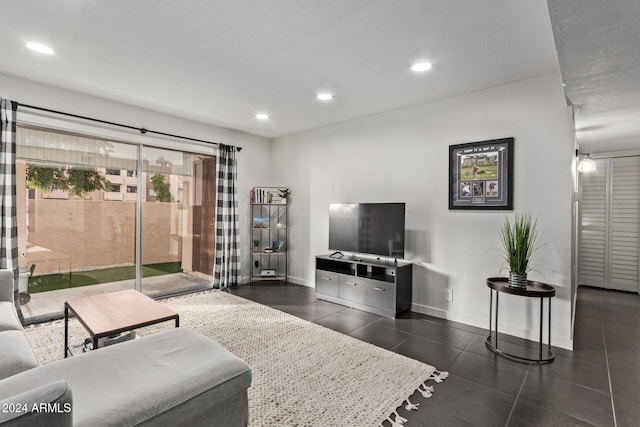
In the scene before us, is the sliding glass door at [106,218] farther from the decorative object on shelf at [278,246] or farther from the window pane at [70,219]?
the decorative object on shelf at [278,246]

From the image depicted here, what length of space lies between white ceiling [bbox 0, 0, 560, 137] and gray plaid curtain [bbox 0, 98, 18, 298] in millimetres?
478

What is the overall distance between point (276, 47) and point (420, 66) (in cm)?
129

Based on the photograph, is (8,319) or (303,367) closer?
(8,319)

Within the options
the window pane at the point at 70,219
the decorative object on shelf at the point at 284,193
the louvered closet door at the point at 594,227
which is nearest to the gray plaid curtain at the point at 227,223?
the decorative object on shelf at the point at 284,193

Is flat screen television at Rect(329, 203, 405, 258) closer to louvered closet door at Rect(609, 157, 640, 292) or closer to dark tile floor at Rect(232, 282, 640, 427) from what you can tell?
dark tile floor at Rect(232, 282, 640, 427)

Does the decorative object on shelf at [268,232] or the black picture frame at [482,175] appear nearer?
the black picture frame at [482,175]

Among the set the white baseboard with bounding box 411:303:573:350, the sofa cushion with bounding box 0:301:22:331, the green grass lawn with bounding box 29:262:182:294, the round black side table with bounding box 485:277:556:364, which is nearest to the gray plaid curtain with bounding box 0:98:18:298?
the green grass lawn with bounding box 29:262:182:294

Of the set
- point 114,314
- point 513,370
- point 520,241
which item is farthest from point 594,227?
point 114,314

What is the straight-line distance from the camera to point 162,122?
14.4ft

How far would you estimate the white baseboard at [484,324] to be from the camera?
2.93 metres

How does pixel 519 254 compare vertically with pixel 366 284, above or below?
above

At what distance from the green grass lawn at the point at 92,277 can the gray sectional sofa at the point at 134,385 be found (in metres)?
2.10

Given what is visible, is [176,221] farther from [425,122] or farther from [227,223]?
[425,122]

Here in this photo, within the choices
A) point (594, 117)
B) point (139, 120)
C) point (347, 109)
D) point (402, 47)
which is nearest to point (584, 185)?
point (594, 117)
